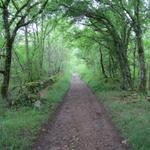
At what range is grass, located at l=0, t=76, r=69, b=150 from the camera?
8.15 metres

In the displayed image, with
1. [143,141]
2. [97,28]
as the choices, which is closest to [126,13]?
[97,28]

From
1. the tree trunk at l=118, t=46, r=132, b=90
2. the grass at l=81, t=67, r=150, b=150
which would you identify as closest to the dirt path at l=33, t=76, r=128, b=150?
the grass at l=81, t=67, r=150, b=150

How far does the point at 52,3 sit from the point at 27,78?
664cm

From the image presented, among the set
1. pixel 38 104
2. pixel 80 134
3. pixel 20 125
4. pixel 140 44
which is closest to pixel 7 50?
pixel 38 104

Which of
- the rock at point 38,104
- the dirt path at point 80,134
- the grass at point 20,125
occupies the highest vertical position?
the rock at point 38,104

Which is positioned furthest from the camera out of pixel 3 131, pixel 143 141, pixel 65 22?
pixel 65 22

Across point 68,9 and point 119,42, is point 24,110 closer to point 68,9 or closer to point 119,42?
point 68,9

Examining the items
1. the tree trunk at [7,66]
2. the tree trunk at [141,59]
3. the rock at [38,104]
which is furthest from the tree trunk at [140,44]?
the tree trunk at [7,66]

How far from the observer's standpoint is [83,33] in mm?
26109

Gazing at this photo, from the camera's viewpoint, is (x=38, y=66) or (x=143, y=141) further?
(x=38, y=66)

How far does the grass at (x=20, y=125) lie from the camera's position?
815cm

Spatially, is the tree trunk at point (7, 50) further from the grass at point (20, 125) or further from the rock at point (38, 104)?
the rock at point (38, 104)

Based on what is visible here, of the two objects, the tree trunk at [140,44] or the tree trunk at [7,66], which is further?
the tree trunk at [140,44]

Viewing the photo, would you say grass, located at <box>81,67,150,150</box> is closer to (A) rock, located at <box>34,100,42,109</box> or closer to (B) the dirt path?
(B) the dirt path
